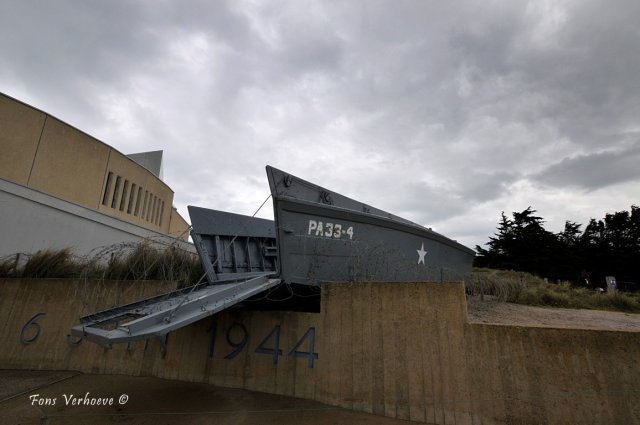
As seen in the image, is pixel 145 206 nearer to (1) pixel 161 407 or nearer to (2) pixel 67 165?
(2) pixel 67 165

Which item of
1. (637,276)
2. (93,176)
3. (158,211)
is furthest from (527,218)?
(93,176)

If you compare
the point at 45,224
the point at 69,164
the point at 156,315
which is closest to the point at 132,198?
the point at 69,164

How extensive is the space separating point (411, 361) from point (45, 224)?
1286 centimetres

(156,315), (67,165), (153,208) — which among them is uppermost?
(67,165)

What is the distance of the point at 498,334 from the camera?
Answer: 3256mm

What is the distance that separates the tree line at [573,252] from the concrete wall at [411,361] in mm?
29083

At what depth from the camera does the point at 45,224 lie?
11039 millimetres

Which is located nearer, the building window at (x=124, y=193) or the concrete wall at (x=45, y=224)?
the concrete wall at (x=45, y=224)

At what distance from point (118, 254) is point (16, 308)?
1934mm

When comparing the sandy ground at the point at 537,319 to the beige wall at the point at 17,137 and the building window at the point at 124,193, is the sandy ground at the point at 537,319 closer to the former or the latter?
the beige wall at the point at 17,137

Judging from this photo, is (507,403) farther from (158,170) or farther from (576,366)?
(158,170)

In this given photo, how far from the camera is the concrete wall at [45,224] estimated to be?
9852 mm

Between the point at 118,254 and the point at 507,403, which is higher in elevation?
the point at 118,254

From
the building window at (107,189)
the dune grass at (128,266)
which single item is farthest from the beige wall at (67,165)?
the dune grass at (128,266)
